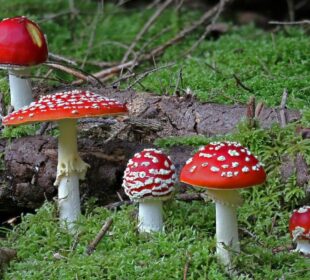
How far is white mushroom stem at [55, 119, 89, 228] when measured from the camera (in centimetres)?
381

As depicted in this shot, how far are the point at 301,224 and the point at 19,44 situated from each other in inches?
75.1

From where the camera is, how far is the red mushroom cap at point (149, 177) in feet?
11.4

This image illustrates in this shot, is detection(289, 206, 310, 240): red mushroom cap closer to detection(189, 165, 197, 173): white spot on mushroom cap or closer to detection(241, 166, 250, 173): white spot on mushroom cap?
detection(241, 166, 250, 173): white spot on mushroom cap

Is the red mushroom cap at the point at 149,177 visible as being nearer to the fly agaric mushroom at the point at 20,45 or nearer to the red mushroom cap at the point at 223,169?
the red mushroom cap at the point at 223,169

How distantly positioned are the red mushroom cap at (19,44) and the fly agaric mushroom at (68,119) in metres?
0.49

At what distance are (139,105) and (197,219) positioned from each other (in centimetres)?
108

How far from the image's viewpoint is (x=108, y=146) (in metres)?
4.20

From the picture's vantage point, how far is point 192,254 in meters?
3.34

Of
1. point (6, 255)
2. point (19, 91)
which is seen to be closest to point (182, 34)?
point (19, 91)

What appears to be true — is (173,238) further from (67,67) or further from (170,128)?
(67,67)

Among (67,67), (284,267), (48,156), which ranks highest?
(67,67)

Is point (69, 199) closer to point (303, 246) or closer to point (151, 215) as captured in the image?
point (151, 215)

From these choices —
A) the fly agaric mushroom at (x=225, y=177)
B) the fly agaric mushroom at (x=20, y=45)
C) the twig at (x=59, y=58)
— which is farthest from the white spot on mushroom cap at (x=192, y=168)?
the twig at (x=59, y=58)

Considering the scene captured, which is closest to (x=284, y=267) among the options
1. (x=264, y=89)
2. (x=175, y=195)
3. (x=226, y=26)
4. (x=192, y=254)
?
(x=192, y=254)
